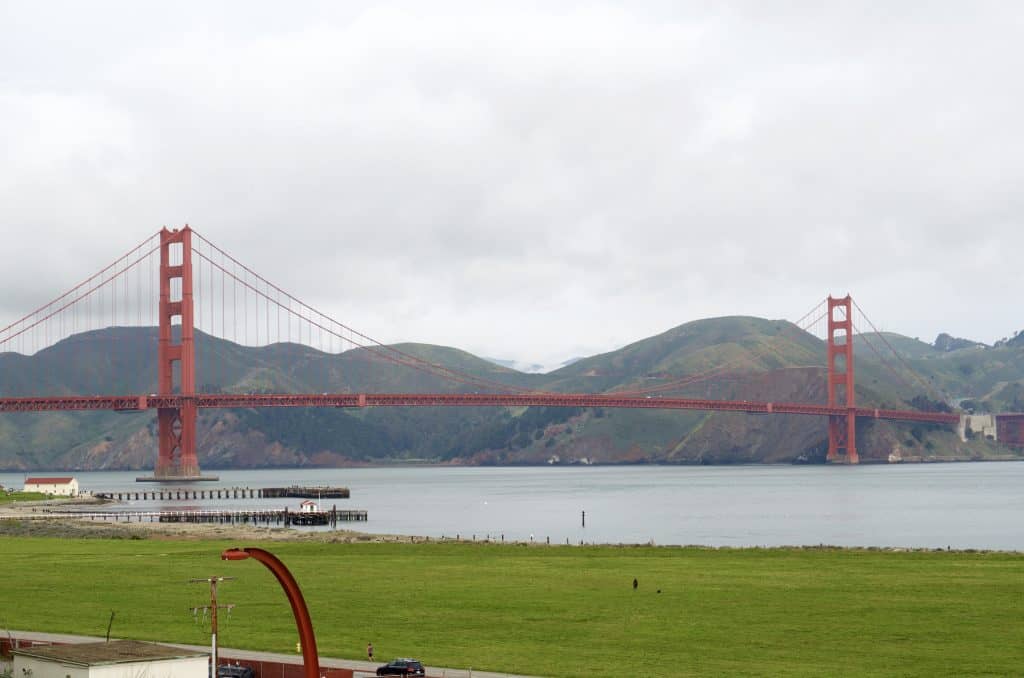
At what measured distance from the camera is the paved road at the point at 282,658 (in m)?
32.9

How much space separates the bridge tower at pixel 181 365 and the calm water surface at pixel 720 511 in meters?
20.9

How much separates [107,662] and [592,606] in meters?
18.6

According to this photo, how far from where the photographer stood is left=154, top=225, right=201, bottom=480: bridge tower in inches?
6501

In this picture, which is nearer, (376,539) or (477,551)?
(477,551)

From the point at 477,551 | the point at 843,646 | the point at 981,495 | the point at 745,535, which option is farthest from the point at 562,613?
the point at 981,495

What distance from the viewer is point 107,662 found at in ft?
99.6

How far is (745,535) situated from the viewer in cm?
8569

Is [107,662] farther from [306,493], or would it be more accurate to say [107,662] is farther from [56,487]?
[56,487]

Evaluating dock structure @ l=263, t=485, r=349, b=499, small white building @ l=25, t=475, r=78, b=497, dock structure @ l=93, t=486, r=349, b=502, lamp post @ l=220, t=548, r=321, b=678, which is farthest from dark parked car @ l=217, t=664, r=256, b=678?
small white building @ l=25, t=475, r=78, b=497

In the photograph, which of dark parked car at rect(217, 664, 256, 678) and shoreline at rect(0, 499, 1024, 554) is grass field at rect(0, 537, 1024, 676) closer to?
dark parked car at rect(217, 664, 256, 678)

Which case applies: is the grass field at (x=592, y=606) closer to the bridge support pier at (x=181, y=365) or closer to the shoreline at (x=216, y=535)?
the shoreline at (x=216, y=535)

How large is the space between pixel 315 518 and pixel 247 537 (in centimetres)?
2773

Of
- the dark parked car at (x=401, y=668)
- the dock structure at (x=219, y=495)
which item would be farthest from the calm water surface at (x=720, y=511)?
the dark parked car at (x=401, y=668)

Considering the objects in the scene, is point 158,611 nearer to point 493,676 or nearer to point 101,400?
point 493,676
